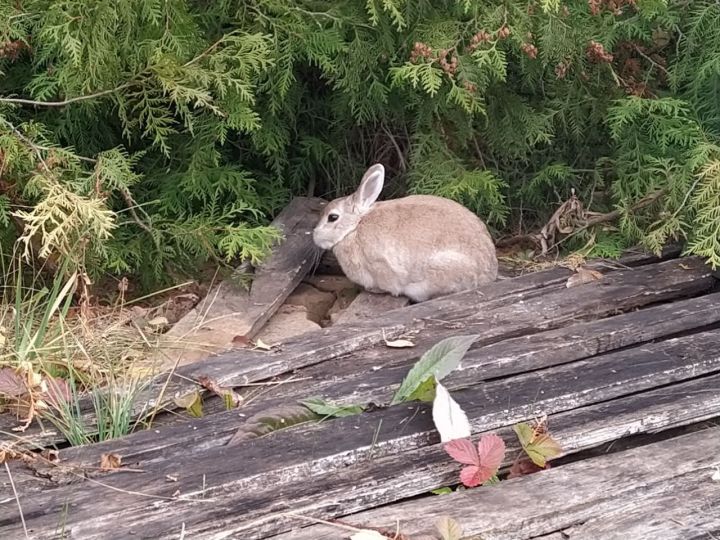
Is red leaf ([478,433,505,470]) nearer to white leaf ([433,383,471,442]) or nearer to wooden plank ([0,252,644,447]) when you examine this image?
white leaf ([433,383,471,442])

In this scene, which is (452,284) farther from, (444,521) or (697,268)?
(444,521)

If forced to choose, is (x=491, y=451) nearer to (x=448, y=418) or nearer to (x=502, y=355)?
(x=448, y=418)

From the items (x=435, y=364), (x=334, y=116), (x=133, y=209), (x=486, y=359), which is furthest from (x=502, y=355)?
(x=334, y=116)

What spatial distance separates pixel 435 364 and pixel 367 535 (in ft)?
3.03

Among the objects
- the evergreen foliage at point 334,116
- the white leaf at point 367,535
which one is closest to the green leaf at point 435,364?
the white leaf at point 367,535

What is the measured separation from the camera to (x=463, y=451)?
2.96 m

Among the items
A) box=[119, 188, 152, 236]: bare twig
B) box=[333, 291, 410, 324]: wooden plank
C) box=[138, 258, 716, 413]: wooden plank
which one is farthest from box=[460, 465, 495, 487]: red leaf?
box=[119, 188, 152, 236]: bare twig

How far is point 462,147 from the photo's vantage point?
5.57 metres

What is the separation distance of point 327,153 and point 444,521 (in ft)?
11.3

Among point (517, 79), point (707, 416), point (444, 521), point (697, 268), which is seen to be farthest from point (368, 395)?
point (517, 79)

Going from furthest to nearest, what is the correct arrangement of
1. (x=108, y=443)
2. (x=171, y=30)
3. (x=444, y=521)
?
(x=171, y=30) < (x=108, y=443) < (x=444, y=521)

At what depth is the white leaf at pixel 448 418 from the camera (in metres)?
3.09

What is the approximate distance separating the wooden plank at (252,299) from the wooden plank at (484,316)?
348 mm

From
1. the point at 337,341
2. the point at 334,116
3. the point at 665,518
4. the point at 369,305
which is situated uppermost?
the point at 334,116
